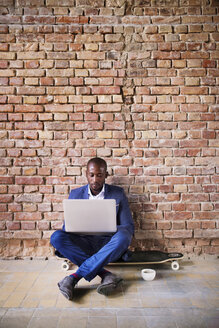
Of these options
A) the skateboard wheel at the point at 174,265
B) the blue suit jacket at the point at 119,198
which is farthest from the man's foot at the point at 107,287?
the skateboard wheel at the point at 174,265

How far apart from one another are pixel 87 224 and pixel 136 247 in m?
0.89

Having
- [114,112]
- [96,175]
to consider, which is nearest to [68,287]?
[96,175]

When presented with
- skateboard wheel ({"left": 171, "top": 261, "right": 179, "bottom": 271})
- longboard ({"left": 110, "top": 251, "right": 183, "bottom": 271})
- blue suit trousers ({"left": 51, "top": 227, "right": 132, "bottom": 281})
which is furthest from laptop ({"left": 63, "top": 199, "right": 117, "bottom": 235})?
skateboard wheel ({"left": 171, "top": 261, "right": 179, "bottom": 271})

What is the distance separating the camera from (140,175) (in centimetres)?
287

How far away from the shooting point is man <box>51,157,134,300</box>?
6.84ft

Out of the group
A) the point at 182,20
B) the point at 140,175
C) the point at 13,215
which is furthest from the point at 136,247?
the point at 182,20

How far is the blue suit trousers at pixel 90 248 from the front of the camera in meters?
2.11

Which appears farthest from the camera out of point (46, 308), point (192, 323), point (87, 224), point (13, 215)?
point (13, 215)

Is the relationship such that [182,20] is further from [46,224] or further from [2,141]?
[46,224]

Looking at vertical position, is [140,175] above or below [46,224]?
above

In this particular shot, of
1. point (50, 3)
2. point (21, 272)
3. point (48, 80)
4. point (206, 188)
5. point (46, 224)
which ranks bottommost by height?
point (21, 272)

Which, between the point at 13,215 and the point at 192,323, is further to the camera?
the point at 13,215

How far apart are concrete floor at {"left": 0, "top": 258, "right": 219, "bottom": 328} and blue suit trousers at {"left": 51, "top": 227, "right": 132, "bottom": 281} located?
0.20 metres

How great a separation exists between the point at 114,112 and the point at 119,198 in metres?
0.98
